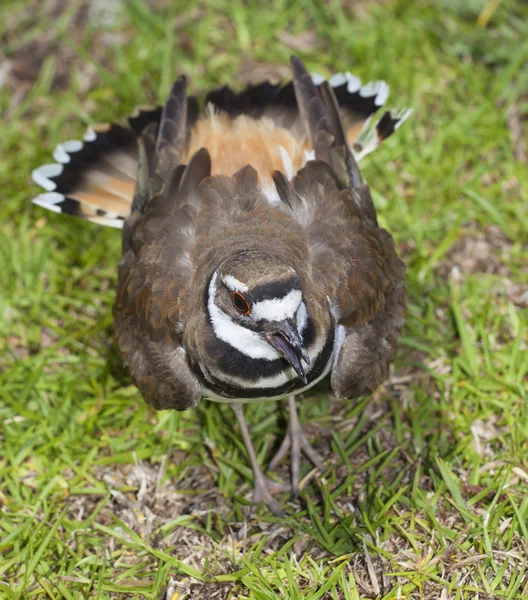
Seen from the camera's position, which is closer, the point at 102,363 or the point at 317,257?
the point at 317,257

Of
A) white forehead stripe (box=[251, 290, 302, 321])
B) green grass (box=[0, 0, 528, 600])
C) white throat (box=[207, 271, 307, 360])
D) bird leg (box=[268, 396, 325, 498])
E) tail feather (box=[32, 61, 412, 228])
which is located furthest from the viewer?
tail feather (box=[32, 61, 412, 228])

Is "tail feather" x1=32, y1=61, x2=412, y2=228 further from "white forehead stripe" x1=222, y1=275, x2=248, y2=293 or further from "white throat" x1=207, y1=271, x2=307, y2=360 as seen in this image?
"white forehead stripe" x1=222, y1=275, x2=248, y2=293

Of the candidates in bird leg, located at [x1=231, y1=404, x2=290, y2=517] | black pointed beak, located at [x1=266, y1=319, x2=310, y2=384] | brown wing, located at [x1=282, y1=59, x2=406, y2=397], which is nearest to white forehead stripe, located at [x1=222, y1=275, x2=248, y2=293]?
black pointed beak, located at [x1=266, y1=319, x2=310, y2=384]

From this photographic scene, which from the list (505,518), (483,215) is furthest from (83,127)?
(505,518)

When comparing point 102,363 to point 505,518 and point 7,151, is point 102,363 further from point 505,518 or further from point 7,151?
point 505,518

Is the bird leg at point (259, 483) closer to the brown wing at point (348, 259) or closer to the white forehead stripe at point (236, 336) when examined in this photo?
the brown wing at point (348, 259)

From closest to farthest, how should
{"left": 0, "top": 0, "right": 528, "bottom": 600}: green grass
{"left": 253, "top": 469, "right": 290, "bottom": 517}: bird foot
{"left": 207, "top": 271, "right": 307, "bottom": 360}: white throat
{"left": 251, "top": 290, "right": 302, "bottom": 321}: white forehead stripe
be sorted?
{"left": 251, "top": 290, "right": 302, "bottom": 321}: white forehead stripe, {"left": 207, "top": 271, "right": 307, "bottom": 360}: white throat, {"left": 0, "top": 0, "right": 528, "bottom": 600}: green grass, {"left": 253, "top": 469, "right": 290, "bottom": 517}: bird foot

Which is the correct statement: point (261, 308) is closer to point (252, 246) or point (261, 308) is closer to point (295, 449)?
point (252, 246)
